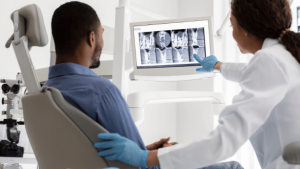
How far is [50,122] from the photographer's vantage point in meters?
0.88

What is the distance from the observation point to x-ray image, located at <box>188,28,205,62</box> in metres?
1.86

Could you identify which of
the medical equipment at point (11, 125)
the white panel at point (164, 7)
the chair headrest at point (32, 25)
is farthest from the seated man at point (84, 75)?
the white panel at point (164, 7)

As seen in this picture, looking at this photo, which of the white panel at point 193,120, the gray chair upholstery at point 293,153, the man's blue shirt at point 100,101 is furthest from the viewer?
the white panel at point 193,120

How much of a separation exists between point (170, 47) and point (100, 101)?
3.59ft

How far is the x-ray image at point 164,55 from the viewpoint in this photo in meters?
1.91

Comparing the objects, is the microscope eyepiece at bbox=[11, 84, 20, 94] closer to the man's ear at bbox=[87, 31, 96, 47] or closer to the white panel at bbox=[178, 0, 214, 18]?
the man's ear at bbox=[87, 31, 96, 47]

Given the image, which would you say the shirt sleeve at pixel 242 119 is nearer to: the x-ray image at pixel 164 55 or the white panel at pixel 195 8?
the x-ray image at pixel 164 55

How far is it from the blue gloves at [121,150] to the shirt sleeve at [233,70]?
76 cm

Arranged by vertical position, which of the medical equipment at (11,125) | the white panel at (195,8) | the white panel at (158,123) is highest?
the white panel at (195,8)

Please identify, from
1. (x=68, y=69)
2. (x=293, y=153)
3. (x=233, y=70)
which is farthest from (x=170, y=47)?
(x=293, y=153)

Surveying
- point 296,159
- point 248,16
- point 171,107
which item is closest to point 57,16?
point 248,16

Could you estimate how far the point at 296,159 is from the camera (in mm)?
770

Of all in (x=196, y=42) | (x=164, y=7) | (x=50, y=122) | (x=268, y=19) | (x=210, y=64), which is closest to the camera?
(x=50, y=122)

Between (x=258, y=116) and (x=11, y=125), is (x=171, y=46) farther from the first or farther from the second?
(x=11, y=125)
